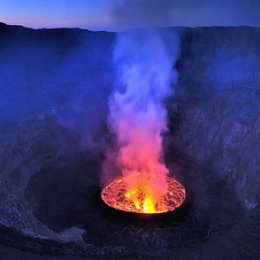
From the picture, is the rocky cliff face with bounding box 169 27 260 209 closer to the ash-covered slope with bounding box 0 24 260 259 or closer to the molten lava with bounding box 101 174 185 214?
the ash-covered slope with bounding box 0 24 260 259

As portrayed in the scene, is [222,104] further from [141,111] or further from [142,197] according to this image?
[142,197]

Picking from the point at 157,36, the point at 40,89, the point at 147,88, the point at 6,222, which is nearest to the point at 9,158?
the point at 6,222

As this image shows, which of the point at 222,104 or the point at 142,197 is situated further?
the point at 222,104

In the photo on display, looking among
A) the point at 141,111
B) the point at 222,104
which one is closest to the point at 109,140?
the point at 141,111

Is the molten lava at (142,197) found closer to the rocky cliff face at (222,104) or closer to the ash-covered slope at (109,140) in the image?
the ash-covered slope at (109,140)

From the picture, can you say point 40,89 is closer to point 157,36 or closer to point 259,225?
point 157,36

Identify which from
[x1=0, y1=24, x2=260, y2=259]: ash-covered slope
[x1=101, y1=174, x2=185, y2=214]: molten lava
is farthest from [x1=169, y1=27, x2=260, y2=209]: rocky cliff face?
[x1=101, y1=174, x2=185, y2=214]: molten lava
